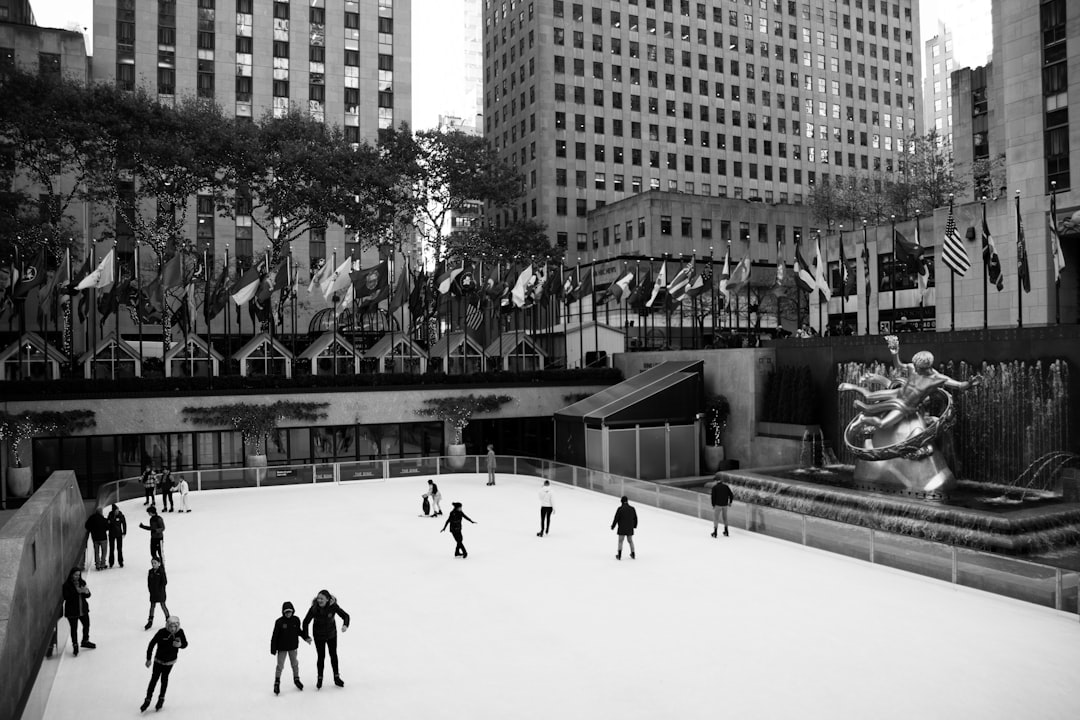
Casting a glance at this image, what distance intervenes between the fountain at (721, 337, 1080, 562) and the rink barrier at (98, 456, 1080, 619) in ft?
6.36

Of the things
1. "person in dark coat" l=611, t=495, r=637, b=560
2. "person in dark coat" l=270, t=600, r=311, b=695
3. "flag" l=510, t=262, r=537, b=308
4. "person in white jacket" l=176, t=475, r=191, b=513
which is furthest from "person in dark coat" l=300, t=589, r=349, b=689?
"flag" l=510, t=262, r=537, b=308

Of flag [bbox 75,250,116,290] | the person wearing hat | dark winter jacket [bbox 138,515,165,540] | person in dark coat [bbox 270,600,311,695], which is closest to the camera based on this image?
person in dark coat [bbox 270,600,311,695]

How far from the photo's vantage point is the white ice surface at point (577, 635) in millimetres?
10258

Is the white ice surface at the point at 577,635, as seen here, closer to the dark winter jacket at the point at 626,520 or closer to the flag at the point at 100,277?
the dark winter jacket at the point at 626,520

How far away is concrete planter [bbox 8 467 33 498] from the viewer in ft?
101

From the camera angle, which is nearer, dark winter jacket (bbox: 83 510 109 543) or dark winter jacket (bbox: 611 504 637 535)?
dark winter jacket (bbox: 83 510 109 543)

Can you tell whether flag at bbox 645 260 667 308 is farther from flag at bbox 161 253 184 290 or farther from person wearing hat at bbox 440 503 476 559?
person wearing hat at bbox 440 503 476 559

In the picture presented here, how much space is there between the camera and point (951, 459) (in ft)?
82.0

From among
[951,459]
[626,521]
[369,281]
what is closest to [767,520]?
[626,521]

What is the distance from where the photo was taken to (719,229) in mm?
75188

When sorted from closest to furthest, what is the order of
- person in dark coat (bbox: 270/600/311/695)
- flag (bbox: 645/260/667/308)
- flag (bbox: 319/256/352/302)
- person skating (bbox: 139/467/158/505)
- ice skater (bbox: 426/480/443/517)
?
1. person in dark coat (bbox: 270/600/311/695)
2. ice skater (bbox: 426/480/443/517)
3. person skating (bbox: 139/467/158/505)
4. flag (bbox: 319/256/352/302)
5. flag (bbox: 645/260/667/308)

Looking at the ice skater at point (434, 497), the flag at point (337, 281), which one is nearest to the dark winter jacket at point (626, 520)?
the ice skater at point (434, 497)

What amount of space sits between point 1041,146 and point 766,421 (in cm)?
1807

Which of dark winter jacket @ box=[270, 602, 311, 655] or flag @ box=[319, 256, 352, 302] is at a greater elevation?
flag @ box=[319, 256, 352, 302]
